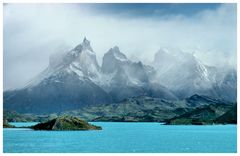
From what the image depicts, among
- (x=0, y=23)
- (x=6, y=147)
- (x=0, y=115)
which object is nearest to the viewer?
(x=0, y=23)

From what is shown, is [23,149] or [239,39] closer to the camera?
[239,39]

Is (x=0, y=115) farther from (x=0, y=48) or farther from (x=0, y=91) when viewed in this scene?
(x=0, y=48)

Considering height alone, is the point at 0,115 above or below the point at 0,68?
below

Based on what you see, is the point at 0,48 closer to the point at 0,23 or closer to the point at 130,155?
the point at 0,23

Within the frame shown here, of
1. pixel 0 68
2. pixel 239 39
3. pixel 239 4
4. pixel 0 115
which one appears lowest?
pixel 0 115

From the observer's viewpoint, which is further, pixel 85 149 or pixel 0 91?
pixel 85 149

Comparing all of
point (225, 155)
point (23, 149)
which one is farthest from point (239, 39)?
point (23, 149)

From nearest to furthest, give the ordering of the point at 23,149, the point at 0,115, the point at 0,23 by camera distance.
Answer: the point at 0,23 → the point at 0,115 → the point at 23,149

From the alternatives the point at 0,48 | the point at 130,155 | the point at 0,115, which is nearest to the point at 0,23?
the point at 0,48

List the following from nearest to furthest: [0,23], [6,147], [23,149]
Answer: [0,23], [23,149], [6,147]
